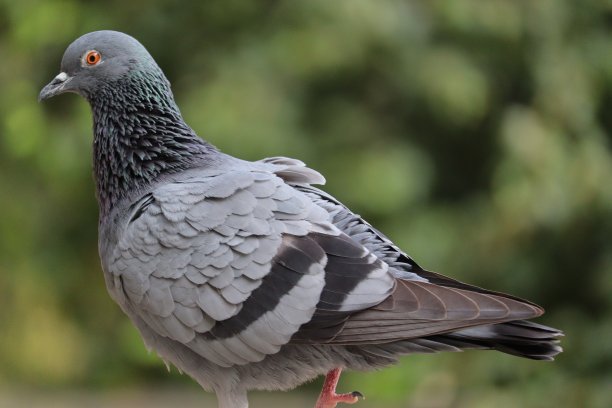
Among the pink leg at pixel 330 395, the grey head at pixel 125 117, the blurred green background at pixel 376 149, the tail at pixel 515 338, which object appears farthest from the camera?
the blurred green background at pixel 376 149

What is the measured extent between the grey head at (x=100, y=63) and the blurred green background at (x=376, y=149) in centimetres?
325

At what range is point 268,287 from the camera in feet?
12.2

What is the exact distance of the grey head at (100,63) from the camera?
4227 millimetres

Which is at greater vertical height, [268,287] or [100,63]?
[100,63]

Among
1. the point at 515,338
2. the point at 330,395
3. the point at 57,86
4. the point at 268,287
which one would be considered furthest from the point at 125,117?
the point at 515,338

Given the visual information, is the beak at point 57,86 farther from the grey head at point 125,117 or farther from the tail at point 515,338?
the tail at point 515,338

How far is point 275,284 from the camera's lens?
371 centimetres

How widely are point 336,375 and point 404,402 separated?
3.78m

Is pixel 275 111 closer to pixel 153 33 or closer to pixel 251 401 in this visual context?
pixel 153 33

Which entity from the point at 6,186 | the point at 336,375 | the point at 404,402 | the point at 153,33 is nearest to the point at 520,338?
the point at 336,375

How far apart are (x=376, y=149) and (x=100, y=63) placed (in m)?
3.97

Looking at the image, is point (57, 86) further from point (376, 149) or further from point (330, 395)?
point (376, 149)

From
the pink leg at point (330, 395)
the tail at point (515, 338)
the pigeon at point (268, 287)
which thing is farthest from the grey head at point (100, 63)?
the tail at point (515, 338)

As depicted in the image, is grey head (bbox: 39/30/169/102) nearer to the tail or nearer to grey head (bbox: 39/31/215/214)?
grey head (bbox: 39/31/215/214)
